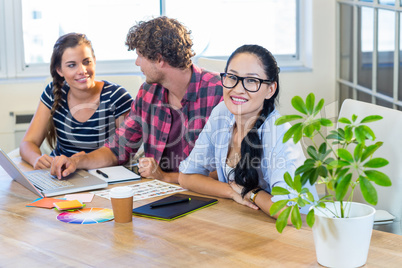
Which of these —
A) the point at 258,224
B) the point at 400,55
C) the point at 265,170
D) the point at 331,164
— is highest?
the point at 400,55

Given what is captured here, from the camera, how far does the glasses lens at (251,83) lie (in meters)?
1.81

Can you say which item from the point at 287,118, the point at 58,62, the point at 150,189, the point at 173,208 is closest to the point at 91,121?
the point at 58,62

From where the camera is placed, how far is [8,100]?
135 inches

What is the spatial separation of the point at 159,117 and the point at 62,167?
52 cm

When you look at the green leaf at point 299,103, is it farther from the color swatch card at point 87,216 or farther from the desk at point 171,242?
the color swatch card at point 87,216

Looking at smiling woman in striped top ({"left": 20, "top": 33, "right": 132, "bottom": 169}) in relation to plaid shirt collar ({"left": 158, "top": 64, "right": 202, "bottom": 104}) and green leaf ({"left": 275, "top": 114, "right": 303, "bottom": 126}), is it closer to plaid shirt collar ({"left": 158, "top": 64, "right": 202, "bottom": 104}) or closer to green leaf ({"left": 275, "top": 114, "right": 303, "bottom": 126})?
plaid shirt collar ({"left": 158, "top": 64, "right": 202, "bottom": 104})

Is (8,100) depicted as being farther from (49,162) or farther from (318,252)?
(318,252)

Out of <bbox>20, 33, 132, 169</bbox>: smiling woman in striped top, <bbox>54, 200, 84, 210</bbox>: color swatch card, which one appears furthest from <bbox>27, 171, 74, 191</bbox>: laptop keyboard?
<bbox>20, 33, 132, 169</bbox>: smiling woman in striped top

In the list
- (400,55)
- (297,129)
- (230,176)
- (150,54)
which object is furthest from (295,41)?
(297,129)

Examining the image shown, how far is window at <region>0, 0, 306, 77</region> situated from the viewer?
11.8ft

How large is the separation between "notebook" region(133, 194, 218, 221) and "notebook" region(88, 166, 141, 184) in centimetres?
31

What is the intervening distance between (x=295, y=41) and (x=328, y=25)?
31 centimetres

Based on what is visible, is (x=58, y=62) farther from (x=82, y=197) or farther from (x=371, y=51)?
(x=371, y=51)

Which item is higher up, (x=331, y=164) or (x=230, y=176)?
(x=331, y=164)
